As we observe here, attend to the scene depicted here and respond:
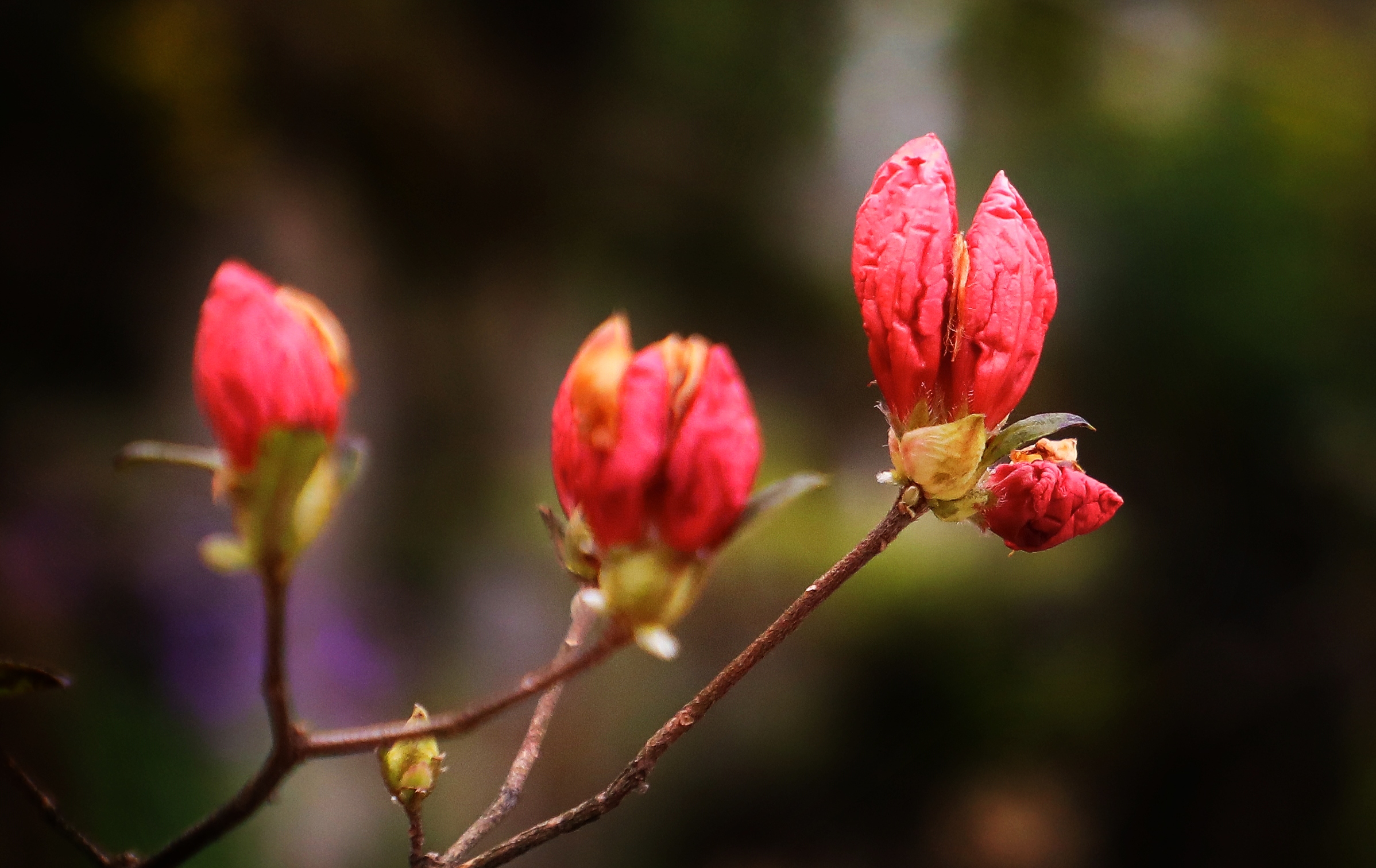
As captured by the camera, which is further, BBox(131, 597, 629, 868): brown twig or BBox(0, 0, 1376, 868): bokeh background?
BBox(0, 0, 1376, 868): bokeh background

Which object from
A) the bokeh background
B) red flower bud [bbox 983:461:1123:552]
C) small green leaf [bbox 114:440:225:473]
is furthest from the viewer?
the bokeh background

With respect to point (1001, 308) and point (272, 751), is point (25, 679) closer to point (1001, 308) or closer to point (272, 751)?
point (272, 751)

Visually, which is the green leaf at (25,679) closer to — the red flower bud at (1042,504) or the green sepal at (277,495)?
the green sepal at (277,495)

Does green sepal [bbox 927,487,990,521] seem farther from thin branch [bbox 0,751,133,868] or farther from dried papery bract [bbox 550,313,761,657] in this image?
thin branch [bbox 0,751,133,868]

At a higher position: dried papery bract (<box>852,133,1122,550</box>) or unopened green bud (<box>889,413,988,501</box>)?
dried papery bract (<box>852,133,1122,550</box>)

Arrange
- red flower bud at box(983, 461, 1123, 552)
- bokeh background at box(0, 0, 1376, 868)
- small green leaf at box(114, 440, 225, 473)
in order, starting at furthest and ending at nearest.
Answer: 1. bokeh background at box(0, 0, 1376, 868)
2. red flower bud at box(983, 461, 1123, 552)
3. small green leaf at box(114, 440, 225, 473)

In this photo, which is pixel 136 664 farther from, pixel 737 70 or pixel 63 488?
pixel 737 70

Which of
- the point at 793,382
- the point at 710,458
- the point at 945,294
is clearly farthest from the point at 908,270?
the point at 793,382

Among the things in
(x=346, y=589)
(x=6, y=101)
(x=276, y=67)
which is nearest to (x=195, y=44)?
(x=276, y=67)

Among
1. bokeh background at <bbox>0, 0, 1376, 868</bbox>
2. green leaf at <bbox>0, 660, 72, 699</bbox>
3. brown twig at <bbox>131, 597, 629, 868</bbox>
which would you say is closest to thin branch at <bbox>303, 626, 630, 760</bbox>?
brown twig at <bbox>131, 597, 629, 868</bbox>
